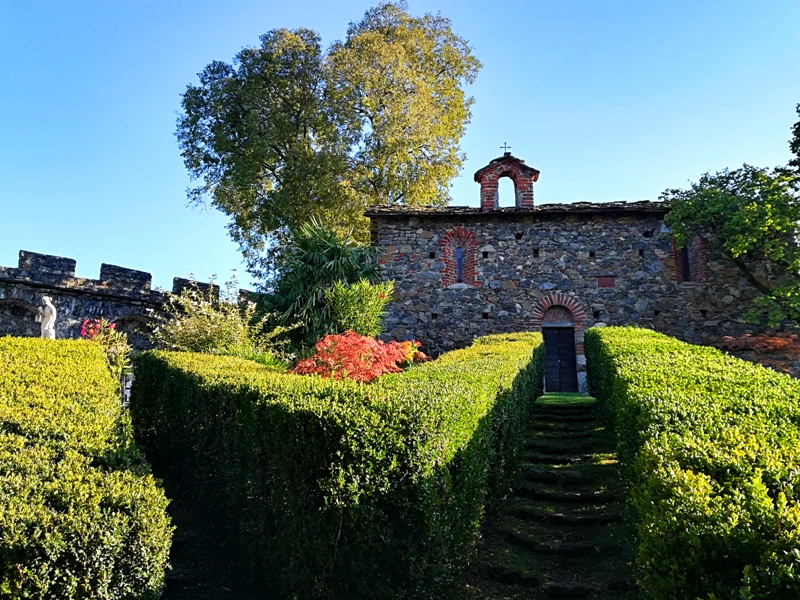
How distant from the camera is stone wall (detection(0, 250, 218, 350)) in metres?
14.2

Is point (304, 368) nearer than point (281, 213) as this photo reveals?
Yes

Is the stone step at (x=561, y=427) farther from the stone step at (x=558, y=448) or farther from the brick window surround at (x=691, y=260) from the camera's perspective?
the brick window surround at (x=691, y=260)

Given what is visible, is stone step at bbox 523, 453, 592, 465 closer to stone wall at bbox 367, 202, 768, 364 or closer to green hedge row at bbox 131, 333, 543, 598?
green hedge row at bbox 131, 333, 543, 598

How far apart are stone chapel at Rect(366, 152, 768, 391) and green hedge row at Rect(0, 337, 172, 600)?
36.9 feet

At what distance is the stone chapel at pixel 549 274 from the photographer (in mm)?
14367

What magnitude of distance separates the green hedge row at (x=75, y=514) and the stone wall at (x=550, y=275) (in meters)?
11.3

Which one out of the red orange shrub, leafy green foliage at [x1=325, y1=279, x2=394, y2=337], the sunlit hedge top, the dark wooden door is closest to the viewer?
the sunlit hedge top

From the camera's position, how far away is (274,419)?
Result: 369cm

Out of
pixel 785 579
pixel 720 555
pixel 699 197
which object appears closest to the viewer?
pixel 785 579

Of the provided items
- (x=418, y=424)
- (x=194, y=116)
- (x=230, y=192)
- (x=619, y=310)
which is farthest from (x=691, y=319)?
(x=194, y=116)

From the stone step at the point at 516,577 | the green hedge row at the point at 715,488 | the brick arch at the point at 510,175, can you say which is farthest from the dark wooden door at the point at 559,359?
the stone step at the point at 516,577

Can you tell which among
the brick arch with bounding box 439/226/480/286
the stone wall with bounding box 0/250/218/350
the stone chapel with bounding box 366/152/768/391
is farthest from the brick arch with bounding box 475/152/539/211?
the stone wall with bounding box 0/250/218/350

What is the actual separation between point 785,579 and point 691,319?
14005mm

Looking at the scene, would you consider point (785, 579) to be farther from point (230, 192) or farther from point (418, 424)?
point (230, 192)
